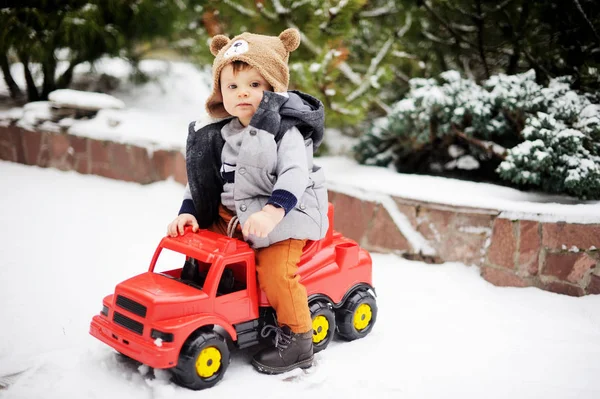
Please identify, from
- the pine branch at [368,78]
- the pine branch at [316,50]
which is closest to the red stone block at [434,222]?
the pine branch at [368,78]

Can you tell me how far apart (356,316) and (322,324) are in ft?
0.76

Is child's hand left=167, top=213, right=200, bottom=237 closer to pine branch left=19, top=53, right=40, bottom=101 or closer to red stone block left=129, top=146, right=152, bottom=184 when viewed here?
red stone block left=129, top=146, right=152, bottom=184

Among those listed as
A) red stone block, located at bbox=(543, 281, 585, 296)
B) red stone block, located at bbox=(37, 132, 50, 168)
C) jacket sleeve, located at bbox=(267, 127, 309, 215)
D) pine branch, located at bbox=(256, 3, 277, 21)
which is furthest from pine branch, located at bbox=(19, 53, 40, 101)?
red stone block, located at bbox=(543, 281, 585, 296)

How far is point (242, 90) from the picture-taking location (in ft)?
7.20

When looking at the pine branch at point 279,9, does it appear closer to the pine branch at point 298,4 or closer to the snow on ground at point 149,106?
the pine branch at point 298,4

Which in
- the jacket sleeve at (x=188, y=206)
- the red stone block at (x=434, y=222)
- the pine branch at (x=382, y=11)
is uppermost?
the pine branch at (x=382, y=11)

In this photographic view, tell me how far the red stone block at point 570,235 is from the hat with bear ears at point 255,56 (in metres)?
1.75

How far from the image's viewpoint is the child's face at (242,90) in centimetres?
219

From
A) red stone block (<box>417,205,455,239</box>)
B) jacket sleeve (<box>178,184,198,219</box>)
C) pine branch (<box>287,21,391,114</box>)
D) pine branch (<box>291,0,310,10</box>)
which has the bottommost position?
red stone block (<box>417,205,455,239</box>)

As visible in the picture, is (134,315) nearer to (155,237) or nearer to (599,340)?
(155,237)

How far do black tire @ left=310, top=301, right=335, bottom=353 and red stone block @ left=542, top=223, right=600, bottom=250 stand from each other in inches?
55.9

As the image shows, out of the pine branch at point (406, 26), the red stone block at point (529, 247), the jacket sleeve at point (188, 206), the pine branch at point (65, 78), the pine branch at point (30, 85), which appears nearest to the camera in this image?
the jacket sleeve at point (188, 206)

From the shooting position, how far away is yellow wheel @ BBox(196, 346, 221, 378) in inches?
79.4

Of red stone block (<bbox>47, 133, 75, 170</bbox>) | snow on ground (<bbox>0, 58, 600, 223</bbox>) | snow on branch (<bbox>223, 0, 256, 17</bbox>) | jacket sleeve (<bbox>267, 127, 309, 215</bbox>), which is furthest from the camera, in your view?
red stone block (<bbox>47, 133, 75, 170</bbox>)
